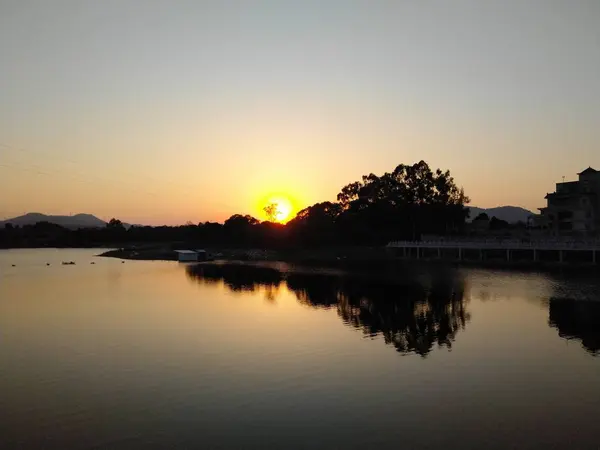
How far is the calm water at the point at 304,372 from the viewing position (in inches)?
621

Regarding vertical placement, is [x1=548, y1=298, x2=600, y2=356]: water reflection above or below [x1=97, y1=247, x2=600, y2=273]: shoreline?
below

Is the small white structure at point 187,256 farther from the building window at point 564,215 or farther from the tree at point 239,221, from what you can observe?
the building window at point 564,215

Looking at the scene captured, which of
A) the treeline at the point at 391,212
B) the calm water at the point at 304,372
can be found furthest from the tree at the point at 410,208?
the calm water at the point at 304,372

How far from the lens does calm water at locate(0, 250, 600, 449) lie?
15773mm

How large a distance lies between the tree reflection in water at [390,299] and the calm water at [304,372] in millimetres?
264

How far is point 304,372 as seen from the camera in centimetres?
2261

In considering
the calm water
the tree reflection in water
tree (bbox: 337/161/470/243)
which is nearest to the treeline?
tree (bbox: 337/161/470/243)

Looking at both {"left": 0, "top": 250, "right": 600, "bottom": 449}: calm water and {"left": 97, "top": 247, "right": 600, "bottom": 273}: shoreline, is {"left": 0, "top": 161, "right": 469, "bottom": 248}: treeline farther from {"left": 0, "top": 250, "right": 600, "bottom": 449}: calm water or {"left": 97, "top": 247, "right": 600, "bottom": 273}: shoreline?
{"left": 0, "top": 250, "right": 600, "bottom": 449}: calm water

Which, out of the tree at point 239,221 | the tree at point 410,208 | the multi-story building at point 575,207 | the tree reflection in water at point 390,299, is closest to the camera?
the tree reflection in water at point 390,299

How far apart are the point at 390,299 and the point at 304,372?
2410cm

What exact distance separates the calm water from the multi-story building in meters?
51.0

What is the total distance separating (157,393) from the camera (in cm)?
1952

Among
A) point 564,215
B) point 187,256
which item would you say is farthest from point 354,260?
point 564,215

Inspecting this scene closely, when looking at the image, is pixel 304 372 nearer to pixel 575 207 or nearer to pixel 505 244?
pixel 505 244
